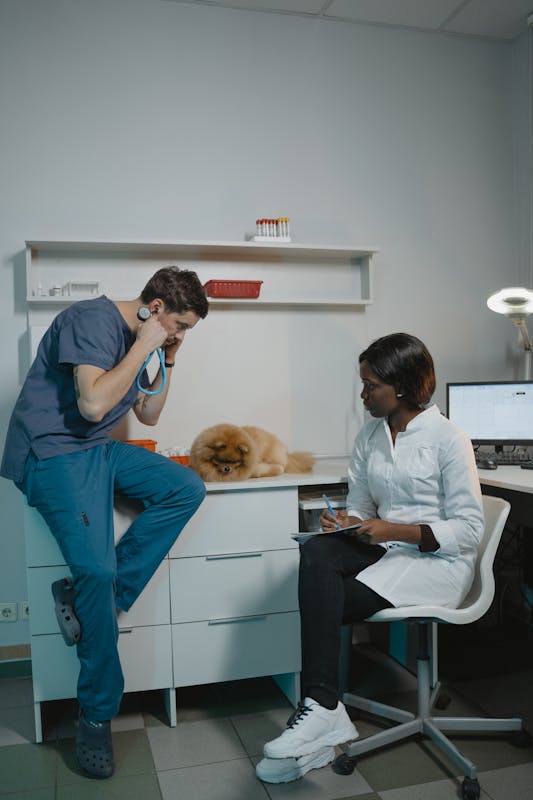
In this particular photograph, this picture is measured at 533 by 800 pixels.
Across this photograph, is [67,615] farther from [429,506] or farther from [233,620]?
[429,506]

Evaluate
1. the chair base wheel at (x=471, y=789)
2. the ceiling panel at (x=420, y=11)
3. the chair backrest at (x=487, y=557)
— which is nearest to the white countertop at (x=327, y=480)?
the chair backrest at (x=487, y=557)

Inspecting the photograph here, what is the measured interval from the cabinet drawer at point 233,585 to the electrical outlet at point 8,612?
82 cm

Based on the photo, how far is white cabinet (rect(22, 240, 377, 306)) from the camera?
8.99 ft

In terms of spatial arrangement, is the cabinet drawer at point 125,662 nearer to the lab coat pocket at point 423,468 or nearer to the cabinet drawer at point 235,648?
the cabinet drawer at point 235,648

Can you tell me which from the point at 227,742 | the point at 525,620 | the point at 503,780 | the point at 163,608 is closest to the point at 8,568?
the point at 163,608

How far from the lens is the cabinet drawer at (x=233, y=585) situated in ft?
7.61

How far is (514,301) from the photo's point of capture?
113 inches

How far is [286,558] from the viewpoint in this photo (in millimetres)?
2418

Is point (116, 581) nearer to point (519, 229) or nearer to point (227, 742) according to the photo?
point (227, 742)

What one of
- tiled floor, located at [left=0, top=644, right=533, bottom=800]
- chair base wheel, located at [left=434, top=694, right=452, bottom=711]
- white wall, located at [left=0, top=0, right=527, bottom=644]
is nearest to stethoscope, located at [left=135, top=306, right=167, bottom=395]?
white wall, located at [left=0, top=0, right=527, bottom=644]

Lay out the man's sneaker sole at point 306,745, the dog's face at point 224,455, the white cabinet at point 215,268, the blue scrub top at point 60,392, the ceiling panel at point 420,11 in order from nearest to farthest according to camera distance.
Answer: the man's sneaker sole at point 306,745 → the blue scrub top at point 60,392 → the dog's face at point 224,455 → the white cabinet at point 215,268 → the ceiling panel at point 420,11

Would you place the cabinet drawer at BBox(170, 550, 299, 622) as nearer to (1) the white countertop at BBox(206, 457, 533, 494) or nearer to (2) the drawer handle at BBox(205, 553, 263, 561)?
(2) the drawer handle at BBox(205, 553, 263, 561)

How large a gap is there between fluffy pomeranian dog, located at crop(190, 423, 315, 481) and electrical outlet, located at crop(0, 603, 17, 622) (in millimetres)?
974

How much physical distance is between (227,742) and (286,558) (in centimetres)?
60
